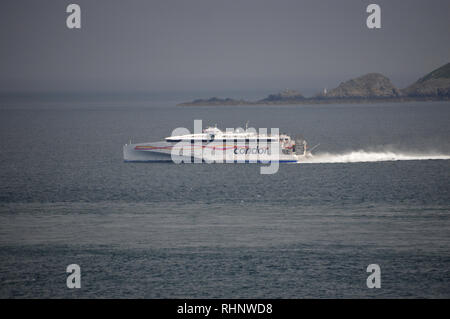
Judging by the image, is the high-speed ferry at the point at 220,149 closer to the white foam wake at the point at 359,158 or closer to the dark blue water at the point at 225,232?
the white foam wake at the point at 359,158

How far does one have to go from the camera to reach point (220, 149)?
68.7 meters

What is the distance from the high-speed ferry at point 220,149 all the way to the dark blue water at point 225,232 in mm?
4773

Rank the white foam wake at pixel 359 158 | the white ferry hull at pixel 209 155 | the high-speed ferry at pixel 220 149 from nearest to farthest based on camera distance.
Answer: the high-speed ferry at pixel 220 149
the white ferry hull at pixel 209 155
the white foam wake at pixel 359 158

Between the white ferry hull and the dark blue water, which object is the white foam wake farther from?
the dark blue water

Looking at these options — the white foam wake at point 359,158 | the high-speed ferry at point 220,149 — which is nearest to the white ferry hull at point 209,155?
the high-speed ferry at point 220,149

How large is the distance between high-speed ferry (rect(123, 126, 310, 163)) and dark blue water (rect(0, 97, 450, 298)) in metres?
4.77

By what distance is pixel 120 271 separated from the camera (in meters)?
30.7

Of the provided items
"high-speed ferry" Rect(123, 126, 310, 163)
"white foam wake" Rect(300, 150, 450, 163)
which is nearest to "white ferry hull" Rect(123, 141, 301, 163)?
"high-speed ferry" Rect(123, 126, 310, 163)

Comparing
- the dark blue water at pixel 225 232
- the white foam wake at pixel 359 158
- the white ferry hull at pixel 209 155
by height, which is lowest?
the dark blue water at pixel 225 232

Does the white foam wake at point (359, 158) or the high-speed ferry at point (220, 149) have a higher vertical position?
the high-speed ferry at point (220, 149)

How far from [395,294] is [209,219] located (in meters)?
16.0

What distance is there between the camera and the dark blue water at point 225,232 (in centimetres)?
2927

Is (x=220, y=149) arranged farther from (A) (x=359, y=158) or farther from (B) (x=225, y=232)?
(B) (x=225, y=232)
